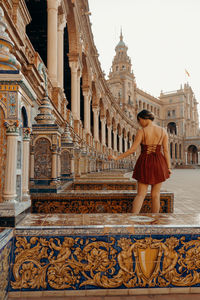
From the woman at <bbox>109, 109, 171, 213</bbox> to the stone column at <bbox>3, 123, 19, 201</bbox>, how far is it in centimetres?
149

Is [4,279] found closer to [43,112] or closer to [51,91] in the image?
[43,112]

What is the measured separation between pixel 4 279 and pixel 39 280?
0.31 metres

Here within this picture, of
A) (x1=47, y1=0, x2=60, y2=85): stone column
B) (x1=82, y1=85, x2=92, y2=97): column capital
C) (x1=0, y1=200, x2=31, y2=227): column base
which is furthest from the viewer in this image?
(x1=82, y1=85, x2=92, y2=97): column capital

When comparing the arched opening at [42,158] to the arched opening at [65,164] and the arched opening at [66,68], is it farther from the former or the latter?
the arched opening at [66,68]

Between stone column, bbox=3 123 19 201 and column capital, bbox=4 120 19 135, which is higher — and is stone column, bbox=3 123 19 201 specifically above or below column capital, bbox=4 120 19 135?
below

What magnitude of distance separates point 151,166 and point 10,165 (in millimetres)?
1856

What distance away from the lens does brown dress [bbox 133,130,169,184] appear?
3336 mm

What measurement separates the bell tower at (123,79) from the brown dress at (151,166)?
156 feet

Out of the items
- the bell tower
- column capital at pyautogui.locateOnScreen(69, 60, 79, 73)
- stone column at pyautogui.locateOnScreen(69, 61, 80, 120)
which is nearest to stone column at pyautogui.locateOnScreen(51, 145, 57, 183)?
stone column at pyautogui.locateOnScreen(69, 61, 80, 120)

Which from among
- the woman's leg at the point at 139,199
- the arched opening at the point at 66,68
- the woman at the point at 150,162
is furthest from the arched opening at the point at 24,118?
the arched opening at the point at 66,68

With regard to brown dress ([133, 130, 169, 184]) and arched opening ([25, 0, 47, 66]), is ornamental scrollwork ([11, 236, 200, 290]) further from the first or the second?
arched opening ([25, 0, 47, 66])

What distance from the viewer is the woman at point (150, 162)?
11.0 ft

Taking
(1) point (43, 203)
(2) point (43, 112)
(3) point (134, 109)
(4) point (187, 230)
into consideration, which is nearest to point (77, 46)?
(2) point (43, 112)

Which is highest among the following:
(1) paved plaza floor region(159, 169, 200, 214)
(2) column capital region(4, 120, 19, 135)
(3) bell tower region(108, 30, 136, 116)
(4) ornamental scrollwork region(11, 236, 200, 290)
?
(3) bell tower region(108, 30, 136, 116)
